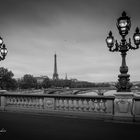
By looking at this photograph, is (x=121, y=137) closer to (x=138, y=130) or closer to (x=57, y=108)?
(x=138, y=130)

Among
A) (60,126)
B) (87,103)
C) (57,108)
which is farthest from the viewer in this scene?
(57,108)

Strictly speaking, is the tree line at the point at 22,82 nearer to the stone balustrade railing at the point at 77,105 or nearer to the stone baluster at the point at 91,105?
the stone balustrade railing at the point at 77,105

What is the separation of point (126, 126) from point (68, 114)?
4091 mm

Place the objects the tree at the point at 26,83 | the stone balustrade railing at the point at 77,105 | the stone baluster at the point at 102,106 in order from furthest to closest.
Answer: the tree at the point at 26,83
the stone baluster at the point at 102,106
the stone balustrade railing at the point at 77,105

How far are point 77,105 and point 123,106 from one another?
293cm

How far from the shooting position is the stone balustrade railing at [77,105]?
11.6 metres

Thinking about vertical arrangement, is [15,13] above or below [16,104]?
above

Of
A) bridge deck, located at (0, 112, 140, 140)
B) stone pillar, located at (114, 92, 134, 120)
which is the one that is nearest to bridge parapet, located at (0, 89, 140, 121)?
stone pillar, located at (114, 92, 134, 120)

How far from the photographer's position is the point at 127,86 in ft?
38.9

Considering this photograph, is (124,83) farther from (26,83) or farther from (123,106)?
(26,83)

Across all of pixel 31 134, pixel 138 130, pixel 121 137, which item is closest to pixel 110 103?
pixel 138 130

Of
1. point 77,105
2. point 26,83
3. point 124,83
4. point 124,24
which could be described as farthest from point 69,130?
point 26,83

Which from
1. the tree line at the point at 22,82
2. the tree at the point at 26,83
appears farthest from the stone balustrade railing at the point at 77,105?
the tree at the point at 26,83

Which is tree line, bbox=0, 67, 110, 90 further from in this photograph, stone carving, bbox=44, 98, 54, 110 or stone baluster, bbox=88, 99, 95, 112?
stone baluster, bbox=88, 99, 95, 112
